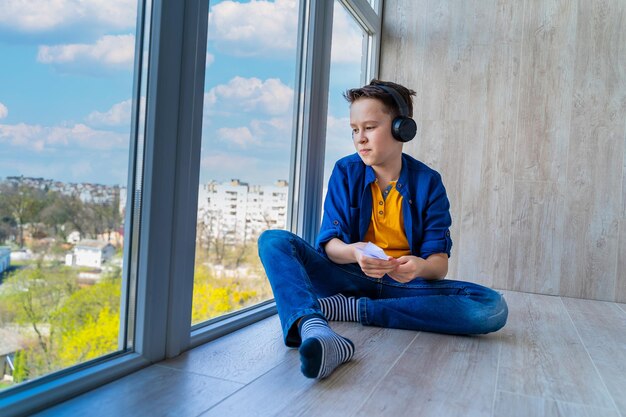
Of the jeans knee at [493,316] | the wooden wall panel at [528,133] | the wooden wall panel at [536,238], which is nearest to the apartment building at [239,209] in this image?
the jeans knee at [493,316]

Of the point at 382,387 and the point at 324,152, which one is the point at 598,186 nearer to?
the point at 324,152

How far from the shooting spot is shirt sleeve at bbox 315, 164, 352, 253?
5.65 feet

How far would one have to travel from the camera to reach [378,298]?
5.75 feet

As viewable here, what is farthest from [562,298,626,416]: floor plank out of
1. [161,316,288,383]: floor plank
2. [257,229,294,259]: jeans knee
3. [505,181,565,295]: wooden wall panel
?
[257,229,294,259]: jeans knee

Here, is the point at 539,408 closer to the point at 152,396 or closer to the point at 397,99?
the point at 152,396

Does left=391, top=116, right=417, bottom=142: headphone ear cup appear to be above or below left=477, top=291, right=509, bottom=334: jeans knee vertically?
above

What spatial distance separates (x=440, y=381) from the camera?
1172 mm

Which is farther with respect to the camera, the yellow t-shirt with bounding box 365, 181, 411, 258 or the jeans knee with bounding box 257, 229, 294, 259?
the yellow t-shirt with bounding box 365, 181, 411, 258

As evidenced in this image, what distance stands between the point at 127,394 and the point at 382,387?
0.49 meters

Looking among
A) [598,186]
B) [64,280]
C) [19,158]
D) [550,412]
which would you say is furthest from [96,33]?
[598,186]

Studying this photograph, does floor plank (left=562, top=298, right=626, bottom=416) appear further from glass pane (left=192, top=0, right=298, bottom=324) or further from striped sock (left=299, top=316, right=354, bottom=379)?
glass pane (left=192, top=0, right=298, bottom=324)

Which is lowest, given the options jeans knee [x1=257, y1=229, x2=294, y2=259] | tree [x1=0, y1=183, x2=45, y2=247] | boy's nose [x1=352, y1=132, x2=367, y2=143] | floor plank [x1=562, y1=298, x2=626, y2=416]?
floor plank [x1=562, y1=298, x2=626, y2=416]

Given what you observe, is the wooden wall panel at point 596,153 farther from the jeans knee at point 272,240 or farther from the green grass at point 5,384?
the green grass at point 5,384

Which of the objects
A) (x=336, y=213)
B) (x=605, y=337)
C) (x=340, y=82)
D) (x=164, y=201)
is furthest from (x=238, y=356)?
(x=340, y=82)
